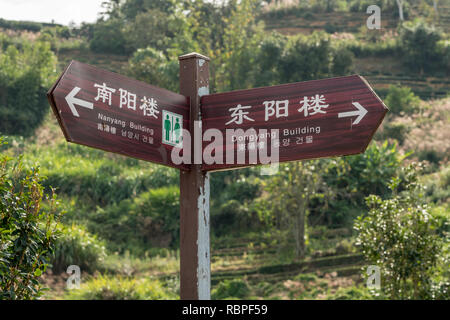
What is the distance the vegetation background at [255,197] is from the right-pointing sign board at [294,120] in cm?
86

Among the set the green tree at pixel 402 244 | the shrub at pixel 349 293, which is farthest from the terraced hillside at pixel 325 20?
the green tree at pixel 402 244

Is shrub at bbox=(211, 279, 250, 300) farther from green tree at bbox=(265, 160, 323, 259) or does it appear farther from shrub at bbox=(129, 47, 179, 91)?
shrub at bbox=(129, 47, 179, 91)

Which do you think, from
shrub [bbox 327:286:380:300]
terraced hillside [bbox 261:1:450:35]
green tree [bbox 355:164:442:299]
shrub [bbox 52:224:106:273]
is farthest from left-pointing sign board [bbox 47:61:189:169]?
terraced hillside [bbox 261:1:450:35]

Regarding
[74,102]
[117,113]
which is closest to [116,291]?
[117,113]

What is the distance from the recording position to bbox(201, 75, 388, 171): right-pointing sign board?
2.53 m

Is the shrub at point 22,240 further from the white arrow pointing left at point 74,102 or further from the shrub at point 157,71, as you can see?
the shrub at point 157,71

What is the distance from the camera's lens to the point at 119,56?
874 inches

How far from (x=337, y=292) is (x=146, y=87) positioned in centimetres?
601

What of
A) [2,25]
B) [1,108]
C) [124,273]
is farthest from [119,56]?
[124,273]

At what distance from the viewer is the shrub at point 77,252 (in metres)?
8.90

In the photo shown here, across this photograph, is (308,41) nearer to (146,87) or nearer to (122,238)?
(122,238)

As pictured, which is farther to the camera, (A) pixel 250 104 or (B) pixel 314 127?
(A) pixel 250 104

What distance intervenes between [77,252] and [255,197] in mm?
3798
